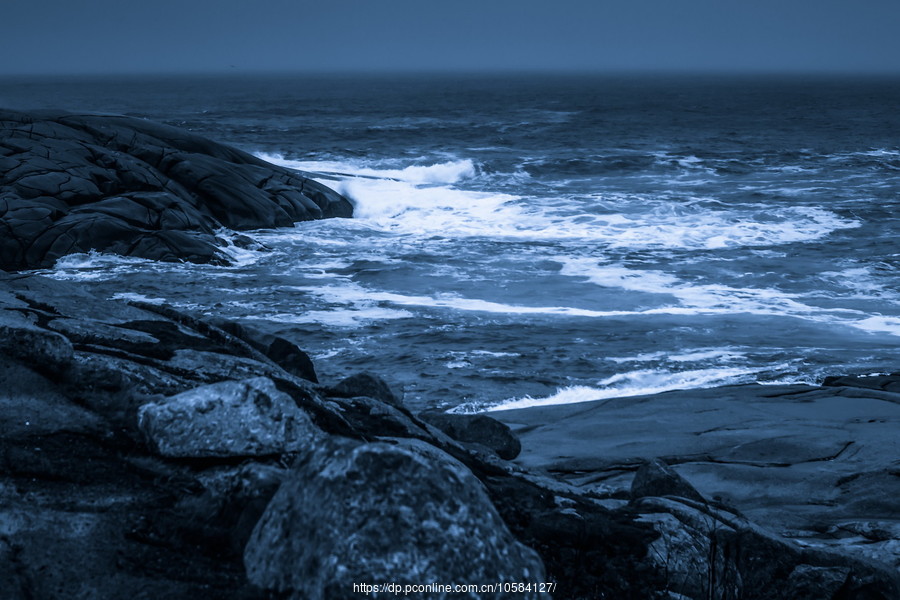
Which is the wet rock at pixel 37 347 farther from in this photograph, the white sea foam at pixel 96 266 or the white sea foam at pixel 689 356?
the white sea foam at pixel 96 266

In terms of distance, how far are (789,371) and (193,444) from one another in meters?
8.84

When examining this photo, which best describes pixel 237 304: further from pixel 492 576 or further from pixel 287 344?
pixel 492 576

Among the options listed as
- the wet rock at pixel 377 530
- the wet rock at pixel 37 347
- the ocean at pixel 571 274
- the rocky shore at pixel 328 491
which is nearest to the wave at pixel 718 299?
the ocean at pixel 571 274

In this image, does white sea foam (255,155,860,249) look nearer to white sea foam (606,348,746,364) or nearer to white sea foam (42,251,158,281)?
white sea foam (42,251,158,281)

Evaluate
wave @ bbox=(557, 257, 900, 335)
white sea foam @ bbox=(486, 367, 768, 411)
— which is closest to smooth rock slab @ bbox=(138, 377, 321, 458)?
white sea foam @ bbox=(486, 367, 768, 411)

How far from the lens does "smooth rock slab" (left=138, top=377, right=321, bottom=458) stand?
15.0 ft

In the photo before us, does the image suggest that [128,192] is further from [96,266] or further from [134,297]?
[134,297]

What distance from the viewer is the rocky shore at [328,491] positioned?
346cm

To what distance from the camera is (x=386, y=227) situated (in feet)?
78.3

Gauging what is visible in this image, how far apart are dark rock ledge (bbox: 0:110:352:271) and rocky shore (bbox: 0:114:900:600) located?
36.6ft

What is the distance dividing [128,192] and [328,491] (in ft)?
60.1

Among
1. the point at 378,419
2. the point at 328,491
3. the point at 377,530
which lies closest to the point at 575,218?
the point at 378,419

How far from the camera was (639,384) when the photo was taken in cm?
1119

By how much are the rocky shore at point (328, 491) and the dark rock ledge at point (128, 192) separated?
36.6 feet
